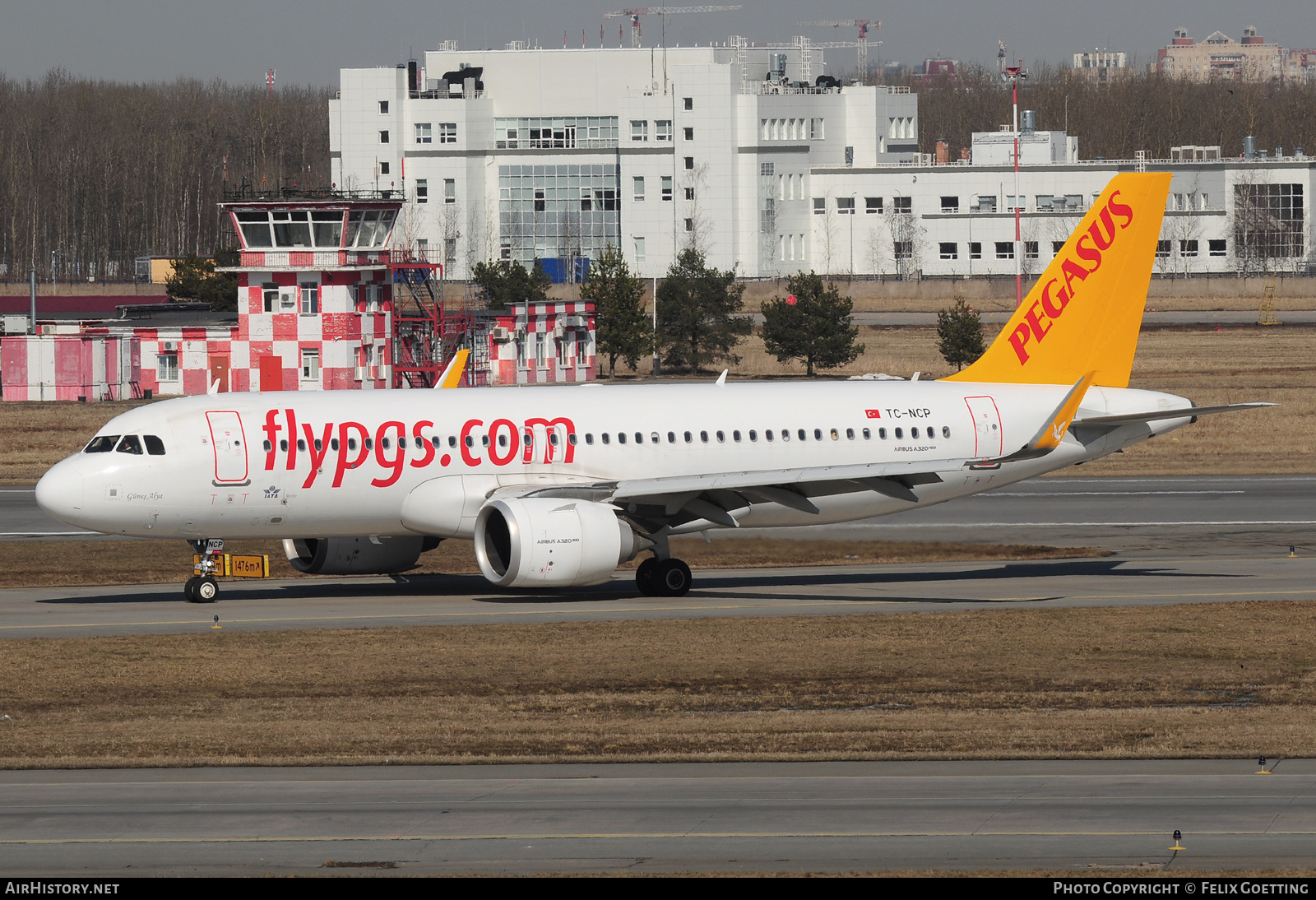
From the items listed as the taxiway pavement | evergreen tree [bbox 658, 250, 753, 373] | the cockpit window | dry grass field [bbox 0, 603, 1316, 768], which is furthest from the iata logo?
evergreen tree [bbox 658, 250, 753, 373]

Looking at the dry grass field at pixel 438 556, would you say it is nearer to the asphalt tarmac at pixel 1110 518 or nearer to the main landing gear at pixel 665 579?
the asphalt tarmac at pixel 1110 518

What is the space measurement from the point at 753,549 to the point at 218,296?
Answer: 94865 millimetres

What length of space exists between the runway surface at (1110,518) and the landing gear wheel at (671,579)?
1689 mm

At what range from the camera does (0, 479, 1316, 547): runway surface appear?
142 feet

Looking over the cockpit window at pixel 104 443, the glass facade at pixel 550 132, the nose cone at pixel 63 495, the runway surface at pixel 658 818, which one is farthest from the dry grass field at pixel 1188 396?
the glass facade at pixel 550 132

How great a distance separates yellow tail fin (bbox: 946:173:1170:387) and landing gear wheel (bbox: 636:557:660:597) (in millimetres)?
9796

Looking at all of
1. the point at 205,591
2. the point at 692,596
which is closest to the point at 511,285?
the point at 692,596

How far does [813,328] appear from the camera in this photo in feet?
340

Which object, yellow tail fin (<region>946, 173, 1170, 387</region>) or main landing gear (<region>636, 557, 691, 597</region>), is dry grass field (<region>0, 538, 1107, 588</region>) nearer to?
main landing gear (<region>636, 557, 691, 597</region>)

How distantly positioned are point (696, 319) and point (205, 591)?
77.6 metres

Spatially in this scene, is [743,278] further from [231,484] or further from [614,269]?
[231,484]

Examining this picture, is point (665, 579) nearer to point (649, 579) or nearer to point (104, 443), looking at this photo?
point (649, 579)

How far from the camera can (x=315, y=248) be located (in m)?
82.2
